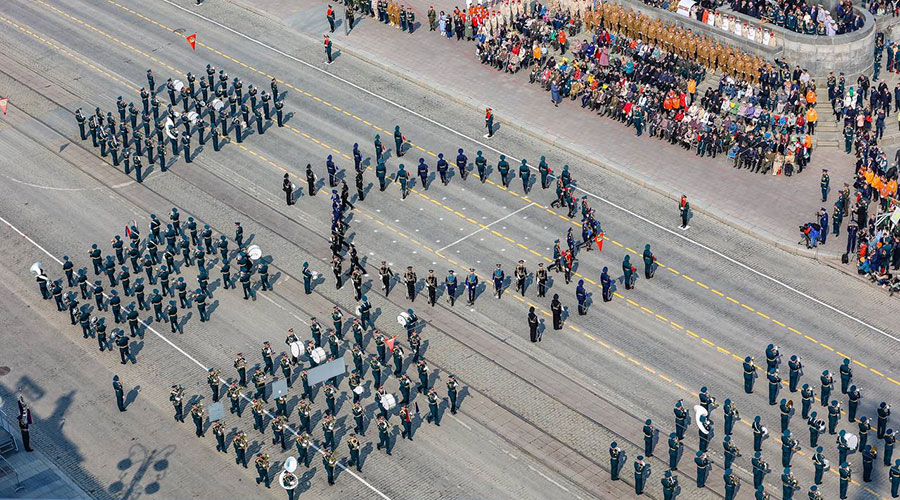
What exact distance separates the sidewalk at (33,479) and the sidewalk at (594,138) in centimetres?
2838

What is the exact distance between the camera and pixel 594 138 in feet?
232

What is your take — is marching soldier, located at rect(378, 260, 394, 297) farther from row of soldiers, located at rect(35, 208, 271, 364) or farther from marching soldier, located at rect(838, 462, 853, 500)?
marching soldier, located at rect(838, 462, 853, 500)

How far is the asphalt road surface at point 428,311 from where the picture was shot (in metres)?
51.4

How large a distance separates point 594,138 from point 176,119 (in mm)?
19211

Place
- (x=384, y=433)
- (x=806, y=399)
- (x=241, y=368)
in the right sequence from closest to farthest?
1. (x=384, y=433)
2. (x=806, y=399)
3. (x=241, y=368)

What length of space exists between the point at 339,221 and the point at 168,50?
22521mm

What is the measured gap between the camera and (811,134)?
69.9 m

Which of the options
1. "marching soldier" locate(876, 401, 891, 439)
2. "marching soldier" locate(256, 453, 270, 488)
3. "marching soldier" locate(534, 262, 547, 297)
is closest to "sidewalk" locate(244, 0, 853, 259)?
"marching soldier" locate(534, 262, 547, 297)

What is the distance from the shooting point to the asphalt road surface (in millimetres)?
51406

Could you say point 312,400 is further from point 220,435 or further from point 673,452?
point 673,452

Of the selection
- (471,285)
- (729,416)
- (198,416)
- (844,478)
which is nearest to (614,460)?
(729,416)

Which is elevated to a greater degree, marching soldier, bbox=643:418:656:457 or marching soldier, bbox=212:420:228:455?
marching soldier, bbox=643:418:656:457

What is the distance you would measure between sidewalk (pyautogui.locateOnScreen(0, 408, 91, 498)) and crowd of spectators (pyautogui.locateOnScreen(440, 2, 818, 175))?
3162 centimetres

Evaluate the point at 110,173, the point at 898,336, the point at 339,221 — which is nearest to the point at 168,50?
the point at 110,173
